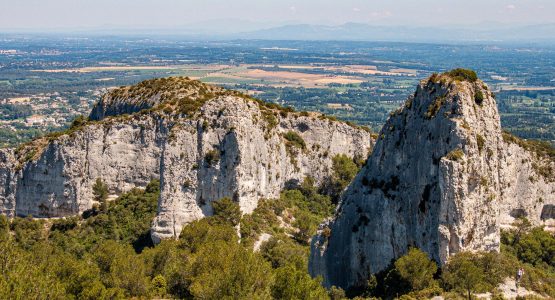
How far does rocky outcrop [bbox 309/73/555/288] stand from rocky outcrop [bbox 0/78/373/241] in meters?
14.4

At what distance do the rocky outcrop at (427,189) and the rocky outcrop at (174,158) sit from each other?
47.3 feet

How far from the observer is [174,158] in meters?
54.6

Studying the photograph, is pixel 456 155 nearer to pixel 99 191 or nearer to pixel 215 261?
pixel 215 261

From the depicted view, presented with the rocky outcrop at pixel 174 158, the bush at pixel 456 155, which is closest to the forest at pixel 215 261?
the rocky outcrop at pixel 174 158

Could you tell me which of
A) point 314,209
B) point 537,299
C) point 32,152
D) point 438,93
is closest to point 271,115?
point 314,209

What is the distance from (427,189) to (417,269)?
5155 millimetres

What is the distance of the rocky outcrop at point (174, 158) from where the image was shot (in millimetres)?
54531

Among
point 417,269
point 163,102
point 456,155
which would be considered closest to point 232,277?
point 417,269

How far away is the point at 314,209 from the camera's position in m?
64.4

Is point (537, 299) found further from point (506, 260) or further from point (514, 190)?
point (514, 190)

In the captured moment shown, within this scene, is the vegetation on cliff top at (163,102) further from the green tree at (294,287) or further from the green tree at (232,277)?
the green tree at (294,287)

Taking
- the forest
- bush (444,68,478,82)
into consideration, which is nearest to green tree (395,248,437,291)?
the forest

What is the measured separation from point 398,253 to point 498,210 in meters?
7.16

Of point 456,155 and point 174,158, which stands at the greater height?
point 456,155
